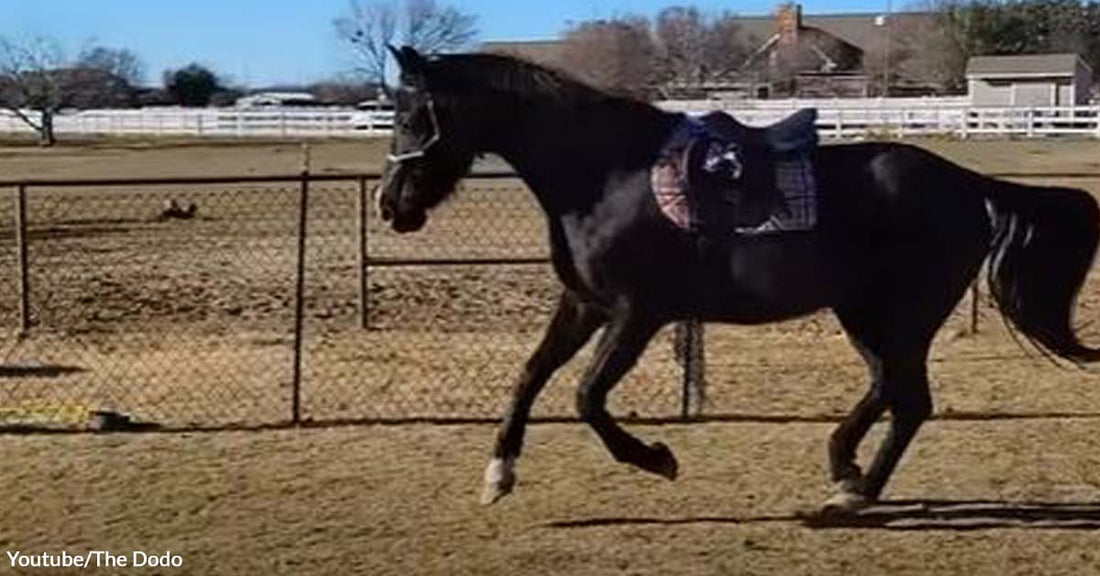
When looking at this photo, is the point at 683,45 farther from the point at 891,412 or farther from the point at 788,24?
the point at 891,412

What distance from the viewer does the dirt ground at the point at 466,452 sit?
595 cm

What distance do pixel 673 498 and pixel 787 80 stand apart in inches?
3072

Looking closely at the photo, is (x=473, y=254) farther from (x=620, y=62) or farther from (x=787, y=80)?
(x=787, y=80)

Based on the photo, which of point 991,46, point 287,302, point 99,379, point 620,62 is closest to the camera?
point 99,379

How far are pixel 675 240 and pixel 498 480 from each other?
3.58ft

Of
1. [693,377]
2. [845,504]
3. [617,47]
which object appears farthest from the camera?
[617,47]

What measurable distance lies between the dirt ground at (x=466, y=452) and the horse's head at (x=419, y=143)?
114cm

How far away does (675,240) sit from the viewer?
20.1ft

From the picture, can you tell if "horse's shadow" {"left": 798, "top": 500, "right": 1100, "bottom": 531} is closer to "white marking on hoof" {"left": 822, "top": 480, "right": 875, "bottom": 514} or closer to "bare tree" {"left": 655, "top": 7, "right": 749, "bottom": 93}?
"white marking on hoof" {"left": 822, "top": 480, "right": 875, "bottom": 514}

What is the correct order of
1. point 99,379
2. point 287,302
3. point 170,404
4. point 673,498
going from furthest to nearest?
point 287,302 < point 99,379 < point 170,404 < point 673,498

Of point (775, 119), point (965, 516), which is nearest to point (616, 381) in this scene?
point (965, 516)

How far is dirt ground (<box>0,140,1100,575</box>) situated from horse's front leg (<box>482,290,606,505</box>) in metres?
0.14

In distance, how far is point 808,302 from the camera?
6293 millimetres

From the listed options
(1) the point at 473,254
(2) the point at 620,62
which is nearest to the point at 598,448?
(1) the point at 473,254
